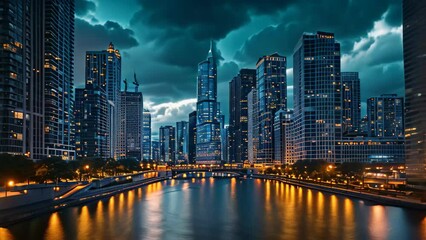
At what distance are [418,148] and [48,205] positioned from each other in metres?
109

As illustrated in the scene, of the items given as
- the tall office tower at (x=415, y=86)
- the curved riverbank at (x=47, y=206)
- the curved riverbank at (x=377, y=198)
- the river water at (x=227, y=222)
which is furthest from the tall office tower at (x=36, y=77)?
the tall office tower at (x=415, y=86)

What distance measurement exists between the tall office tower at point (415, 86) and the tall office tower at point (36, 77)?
122 meters

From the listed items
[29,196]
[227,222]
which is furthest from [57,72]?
[227,222]

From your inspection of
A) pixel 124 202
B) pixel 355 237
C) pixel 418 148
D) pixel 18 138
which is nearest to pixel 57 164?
Result: pixel 124 202

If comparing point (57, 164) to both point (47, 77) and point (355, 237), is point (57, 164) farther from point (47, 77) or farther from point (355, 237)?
point (355, 237)

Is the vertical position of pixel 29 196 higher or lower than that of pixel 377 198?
higher

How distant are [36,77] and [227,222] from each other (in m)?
99.6

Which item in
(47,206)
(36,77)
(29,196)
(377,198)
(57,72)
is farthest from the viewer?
(57,72)

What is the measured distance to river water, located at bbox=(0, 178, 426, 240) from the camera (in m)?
62.0

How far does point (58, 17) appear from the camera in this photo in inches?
6905

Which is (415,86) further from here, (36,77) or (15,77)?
(36,77)

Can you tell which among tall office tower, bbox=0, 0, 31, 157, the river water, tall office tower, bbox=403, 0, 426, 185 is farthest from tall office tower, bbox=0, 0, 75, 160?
tall office tower, bbox=403, 0, 426, 185

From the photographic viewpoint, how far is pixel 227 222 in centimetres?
7538

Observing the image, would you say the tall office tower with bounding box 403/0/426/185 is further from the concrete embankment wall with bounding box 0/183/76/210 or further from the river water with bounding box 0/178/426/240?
the concrete embankment wall with bounding box 0/183/76/210
